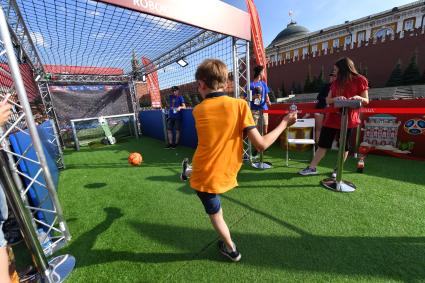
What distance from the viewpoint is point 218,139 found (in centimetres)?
154

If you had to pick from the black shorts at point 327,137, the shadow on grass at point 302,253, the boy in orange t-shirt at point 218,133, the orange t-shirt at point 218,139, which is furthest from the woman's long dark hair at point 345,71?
the orange t-shirt at point 218,139

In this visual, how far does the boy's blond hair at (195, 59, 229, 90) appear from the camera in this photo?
4.91 ft

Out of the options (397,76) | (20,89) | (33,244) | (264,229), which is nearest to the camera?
(33,244)

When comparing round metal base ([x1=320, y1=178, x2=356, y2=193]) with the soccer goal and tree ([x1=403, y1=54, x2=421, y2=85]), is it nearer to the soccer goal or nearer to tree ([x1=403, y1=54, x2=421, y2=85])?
the soccer goal

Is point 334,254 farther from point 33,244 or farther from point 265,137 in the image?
point 33,244

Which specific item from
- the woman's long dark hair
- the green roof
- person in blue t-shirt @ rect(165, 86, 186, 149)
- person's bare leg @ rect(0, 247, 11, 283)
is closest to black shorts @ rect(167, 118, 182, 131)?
person in blue t-shirt @ rect(165, 86, 186, 149)

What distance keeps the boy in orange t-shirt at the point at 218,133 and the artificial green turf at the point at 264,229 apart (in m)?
0.79

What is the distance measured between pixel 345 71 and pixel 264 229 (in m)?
2.54

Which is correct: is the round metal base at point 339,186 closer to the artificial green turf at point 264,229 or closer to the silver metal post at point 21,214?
the artificial green turf at point 264,229

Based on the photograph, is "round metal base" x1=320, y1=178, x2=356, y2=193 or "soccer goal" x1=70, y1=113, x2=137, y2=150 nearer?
"round metal base" x1=320, y1=178, x2=356, y2=193

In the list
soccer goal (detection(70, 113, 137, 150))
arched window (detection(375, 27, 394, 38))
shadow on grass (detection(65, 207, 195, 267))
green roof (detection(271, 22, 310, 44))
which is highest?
green roof (detection(271, 22, 310, 44))

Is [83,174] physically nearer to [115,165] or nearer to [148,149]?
[115,165]

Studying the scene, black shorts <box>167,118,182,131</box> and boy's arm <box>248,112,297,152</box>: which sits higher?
boy's arm <box>248,112,297,152</box>

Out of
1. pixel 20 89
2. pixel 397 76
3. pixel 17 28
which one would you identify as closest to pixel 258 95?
pixel 20 89
